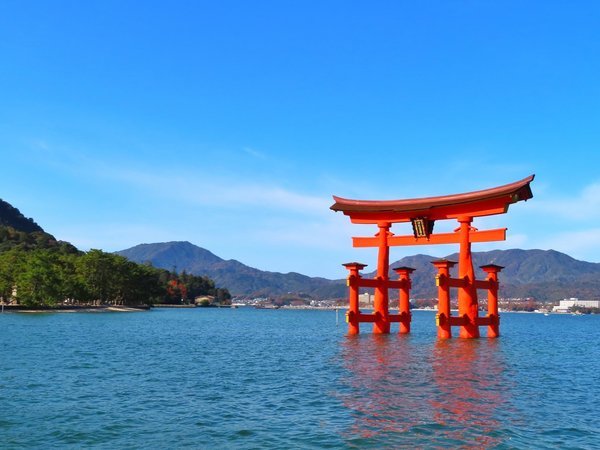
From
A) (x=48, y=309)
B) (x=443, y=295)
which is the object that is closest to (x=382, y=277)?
(x=443, y=295)

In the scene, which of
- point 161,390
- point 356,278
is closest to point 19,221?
point 356,278

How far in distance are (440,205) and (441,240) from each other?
2.82 metres

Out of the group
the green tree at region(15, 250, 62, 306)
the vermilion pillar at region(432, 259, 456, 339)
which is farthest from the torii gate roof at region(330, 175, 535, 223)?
the green tree at region(15, 250, 62, 306)


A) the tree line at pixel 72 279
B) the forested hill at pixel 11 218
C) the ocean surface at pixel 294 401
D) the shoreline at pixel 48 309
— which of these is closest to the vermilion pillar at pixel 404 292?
the ocean surface at pixel 294 401

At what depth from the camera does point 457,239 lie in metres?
35.4

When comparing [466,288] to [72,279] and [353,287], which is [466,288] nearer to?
[353,287]

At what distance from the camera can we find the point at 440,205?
34.9 m

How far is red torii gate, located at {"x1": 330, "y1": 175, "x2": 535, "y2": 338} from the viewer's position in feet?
109

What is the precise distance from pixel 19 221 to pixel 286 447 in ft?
699

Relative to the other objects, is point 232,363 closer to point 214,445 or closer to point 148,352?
point 148,352

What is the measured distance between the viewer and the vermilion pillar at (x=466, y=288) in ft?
111

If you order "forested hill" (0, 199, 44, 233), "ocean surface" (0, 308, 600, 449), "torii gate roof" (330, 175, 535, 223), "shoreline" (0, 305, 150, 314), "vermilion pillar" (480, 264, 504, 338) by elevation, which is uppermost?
"forested hill" (0, 199, 44, 233)

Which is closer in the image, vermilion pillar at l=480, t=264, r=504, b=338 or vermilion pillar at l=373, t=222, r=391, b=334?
vermilion pillar at l=480, t=264, r=504, b=338

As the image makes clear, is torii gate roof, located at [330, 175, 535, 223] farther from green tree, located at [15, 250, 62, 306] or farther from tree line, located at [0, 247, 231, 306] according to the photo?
tree line, located at [0, 247, 231, 306]
